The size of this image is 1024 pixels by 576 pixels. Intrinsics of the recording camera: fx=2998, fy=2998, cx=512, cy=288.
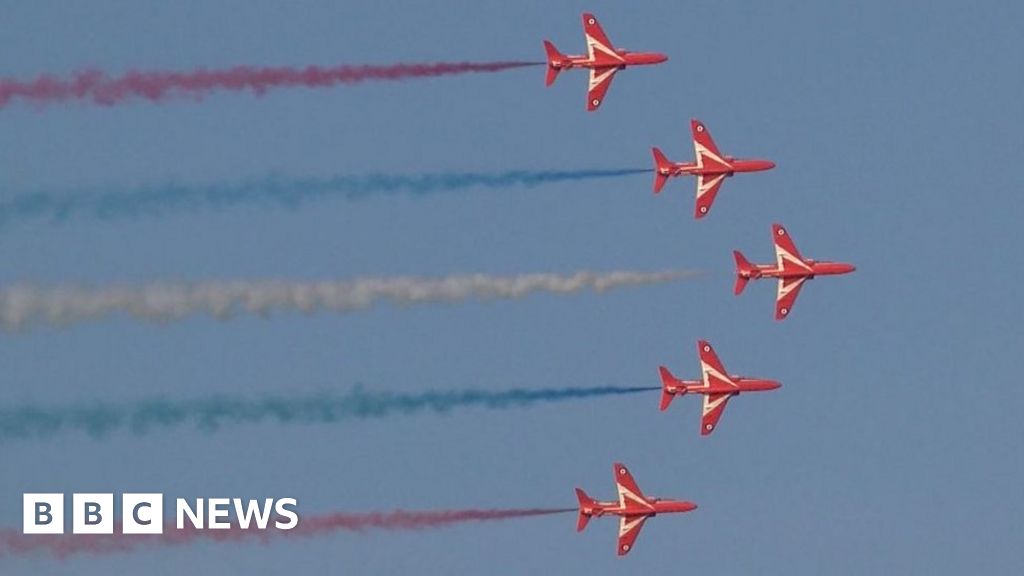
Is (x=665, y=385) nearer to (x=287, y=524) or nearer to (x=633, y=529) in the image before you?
(x=633, y=529)

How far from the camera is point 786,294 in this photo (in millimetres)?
92812

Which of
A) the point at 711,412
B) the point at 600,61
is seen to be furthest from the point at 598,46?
the point at 711,412

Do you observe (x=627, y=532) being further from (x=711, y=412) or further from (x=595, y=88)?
(x=595, y=88)

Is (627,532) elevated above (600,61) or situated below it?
below

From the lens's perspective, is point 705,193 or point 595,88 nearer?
point 595,88

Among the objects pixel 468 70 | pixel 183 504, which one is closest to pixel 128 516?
pixel 183 504

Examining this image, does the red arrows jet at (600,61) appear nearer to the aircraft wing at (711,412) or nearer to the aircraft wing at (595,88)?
the aircraft wing at (595,88)

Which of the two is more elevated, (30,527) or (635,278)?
(635,278)

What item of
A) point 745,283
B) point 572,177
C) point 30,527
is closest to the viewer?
point 30,527

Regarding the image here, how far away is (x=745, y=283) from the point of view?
9031cm

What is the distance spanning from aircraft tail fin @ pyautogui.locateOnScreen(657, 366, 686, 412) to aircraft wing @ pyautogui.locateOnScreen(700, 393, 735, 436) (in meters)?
2.47

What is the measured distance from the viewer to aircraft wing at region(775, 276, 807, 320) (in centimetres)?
9275

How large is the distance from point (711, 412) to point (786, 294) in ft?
14.2

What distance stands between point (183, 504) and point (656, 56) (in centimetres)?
1991
